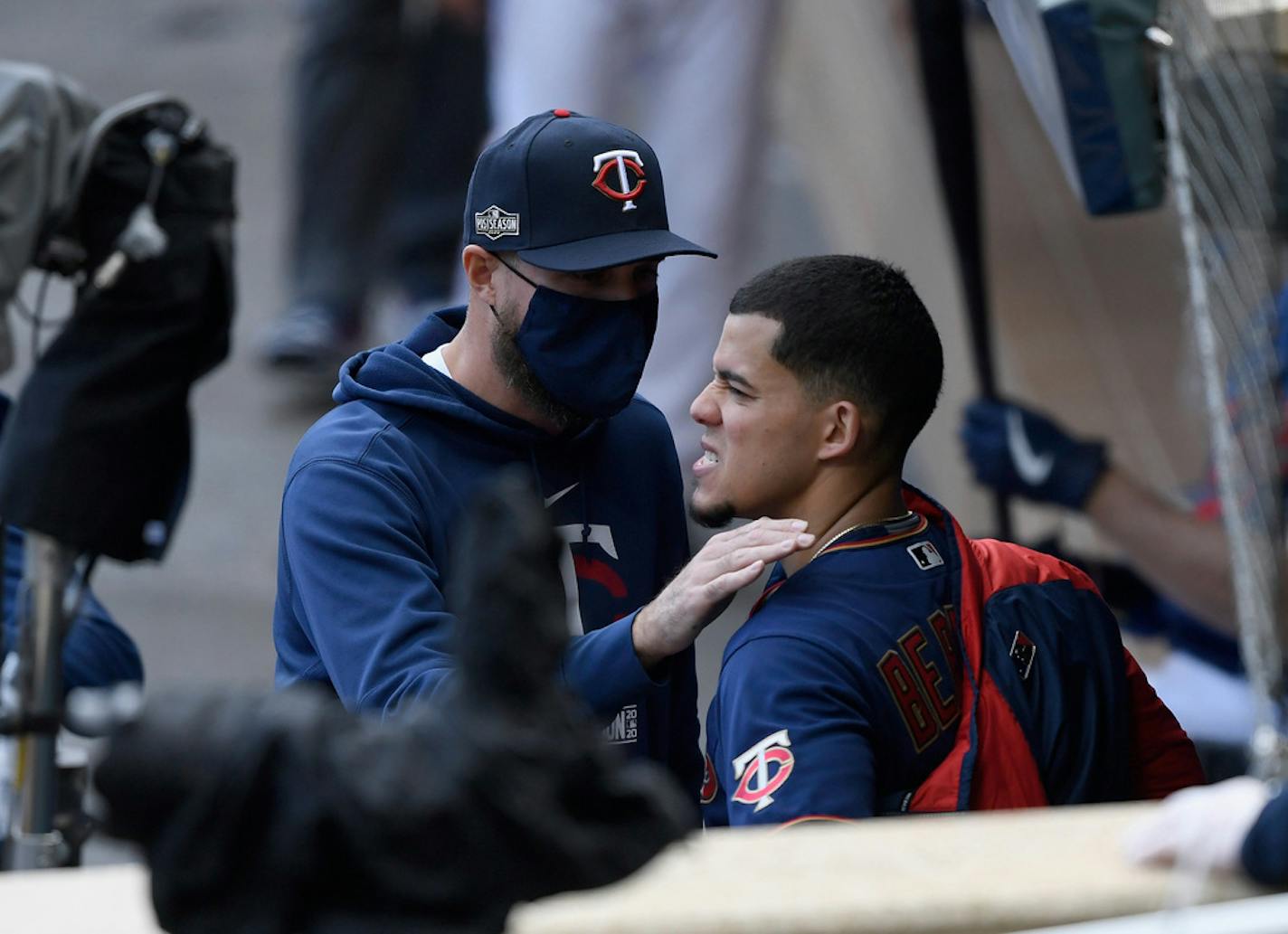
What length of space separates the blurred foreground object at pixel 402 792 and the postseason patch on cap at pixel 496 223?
→ 1.44 meters

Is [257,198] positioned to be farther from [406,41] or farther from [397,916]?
[397,916]

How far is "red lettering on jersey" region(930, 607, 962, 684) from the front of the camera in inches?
88.2

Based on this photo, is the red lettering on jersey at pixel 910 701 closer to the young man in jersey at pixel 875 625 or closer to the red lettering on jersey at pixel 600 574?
the young man in jersey at pixel 875 625

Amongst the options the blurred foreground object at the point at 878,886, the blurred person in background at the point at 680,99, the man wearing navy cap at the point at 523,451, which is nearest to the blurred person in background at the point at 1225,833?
the blurred foreground object at the point at 878,886

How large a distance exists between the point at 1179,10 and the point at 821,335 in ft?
2.92

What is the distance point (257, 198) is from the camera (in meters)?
9.02

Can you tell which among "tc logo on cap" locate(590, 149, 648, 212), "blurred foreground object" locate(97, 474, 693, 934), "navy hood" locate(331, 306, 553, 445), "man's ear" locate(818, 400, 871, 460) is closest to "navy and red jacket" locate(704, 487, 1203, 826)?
"man's ear" locate(818, 400, 871, 460)

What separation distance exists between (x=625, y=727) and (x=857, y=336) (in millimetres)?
625

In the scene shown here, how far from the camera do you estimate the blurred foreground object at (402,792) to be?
105 cm

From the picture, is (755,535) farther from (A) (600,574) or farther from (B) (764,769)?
(A) (600,574)

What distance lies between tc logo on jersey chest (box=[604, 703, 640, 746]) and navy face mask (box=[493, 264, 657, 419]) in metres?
0.42

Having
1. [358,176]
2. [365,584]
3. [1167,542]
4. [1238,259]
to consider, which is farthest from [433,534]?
[358,176]

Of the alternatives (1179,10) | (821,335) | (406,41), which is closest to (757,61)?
(406,41)

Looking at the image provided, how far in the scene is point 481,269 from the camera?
257 cm
